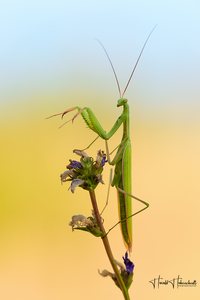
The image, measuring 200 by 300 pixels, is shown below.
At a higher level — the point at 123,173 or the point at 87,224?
the point at 123,173

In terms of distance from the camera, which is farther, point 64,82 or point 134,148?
point 64,82

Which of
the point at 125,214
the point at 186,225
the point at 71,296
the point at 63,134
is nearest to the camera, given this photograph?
the point at 125,214

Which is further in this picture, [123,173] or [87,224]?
[123,173]

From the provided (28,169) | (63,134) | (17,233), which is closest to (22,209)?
(17,233)

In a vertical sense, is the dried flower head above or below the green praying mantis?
below

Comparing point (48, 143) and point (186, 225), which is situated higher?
point (48, 143)

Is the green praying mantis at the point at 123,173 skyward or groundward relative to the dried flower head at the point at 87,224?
skyward

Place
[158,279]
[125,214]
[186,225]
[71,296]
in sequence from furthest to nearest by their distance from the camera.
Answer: [186,225], [71,296], [158,279], [125,214]

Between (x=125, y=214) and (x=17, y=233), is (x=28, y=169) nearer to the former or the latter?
(x=17, y=233)

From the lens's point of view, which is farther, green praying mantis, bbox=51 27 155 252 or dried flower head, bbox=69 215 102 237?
green praying mantis, bbox=51 27 155 252

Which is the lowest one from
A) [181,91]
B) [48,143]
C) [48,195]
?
[48,195]

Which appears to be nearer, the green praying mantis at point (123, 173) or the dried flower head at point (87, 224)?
the dried flower head at point (87, 224)
